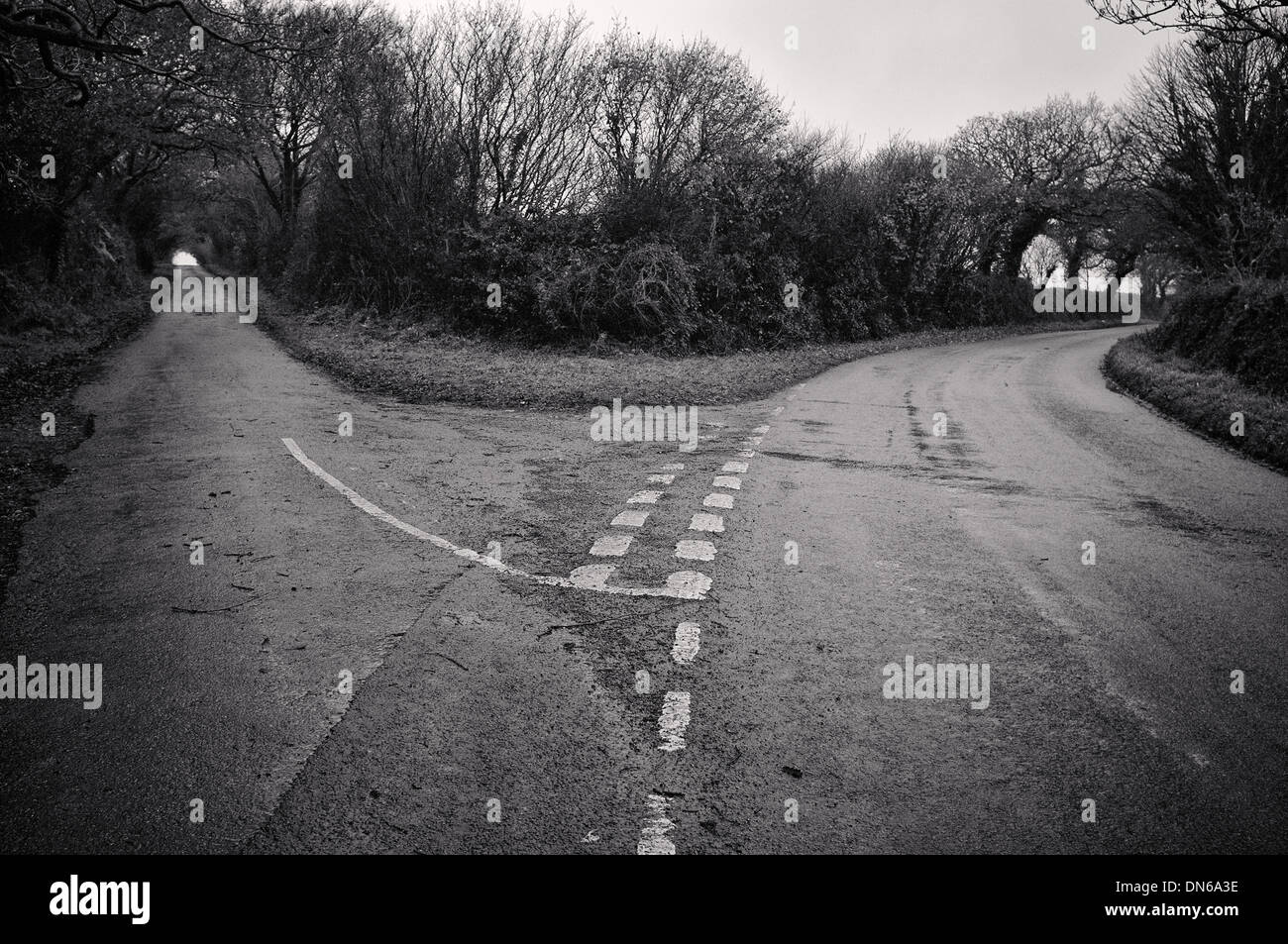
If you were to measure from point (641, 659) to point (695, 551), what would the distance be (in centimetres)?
181

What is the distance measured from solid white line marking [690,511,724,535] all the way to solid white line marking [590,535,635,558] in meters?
0.62

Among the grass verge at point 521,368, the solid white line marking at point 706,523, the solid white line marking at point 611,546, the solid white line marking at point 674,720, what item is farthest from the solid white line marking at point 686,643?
the grass verge at point 521,368

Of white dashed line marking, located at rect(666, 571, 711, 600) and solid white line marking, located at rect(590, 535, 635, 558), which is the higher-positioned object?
solid white line marking, located at rect(590, 535, 635, 558)

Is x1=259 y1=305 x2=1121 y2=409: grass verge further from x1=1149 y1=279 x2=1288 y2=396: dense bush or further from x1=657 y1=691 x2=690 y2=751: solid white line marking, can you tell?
x1=657 y1=691 x2=690 y2=751: solid white line marking

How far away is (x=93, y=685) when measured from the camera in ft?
12.1

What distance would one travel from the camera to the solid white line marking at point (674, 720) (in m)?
3.27

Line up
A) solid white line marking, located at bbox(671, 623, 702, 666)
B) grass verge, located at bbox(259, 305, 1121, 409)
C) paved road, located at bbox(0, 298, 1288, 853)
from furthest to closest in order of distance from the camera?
grass verge, located at bbox(259, 305, 1121, 409) → solid white line marking, located at bbox(671, 623, 702, 666) → paved road, located at bbox(0, 298, 1288, 853)

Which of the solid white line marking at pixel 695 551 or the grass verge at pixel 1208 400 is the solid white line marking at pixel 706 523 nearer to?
the solid white line marking at pixel 695 551

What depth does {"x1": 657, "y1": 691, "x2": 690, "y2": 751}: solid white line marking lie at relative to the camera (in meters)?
3.27

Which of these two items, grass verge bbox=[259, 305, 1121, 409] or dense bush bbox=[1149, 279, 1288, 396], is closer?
grass verge bbox=[259, 305, 1121, 409]

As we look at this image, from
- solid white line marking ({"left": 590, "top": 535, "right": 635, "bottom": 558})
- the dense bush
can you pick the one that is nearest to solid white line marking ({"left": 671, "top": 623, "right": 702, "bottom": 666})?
solid white line marking ({"left": 590, "top": 535, "right": 635, "bottom": 558})

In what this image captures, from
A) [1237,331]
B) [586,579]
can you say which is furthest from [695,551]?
[1237,331]

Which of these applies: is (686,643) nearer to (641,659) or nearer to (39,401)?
(641,659)

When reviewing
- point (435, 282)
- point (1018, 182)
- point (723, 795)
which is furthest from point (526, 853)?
point (1018, 182)
